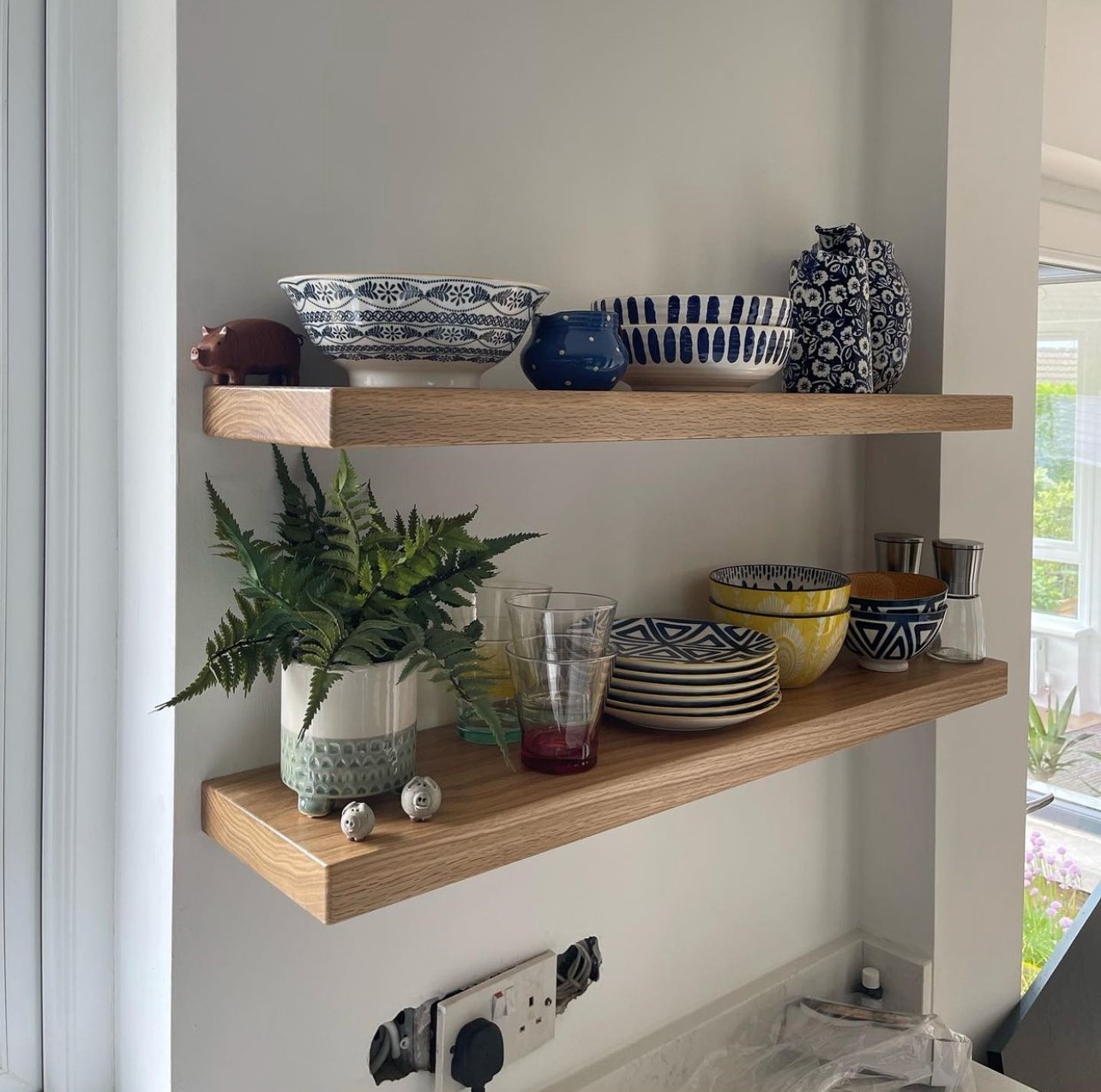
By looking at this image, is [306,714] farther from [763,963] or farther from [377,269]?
[763,963]

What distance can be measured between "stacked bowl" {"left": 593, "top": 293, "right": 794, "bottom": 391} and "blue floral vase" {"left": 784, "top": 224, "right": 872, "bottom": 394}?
155 mm

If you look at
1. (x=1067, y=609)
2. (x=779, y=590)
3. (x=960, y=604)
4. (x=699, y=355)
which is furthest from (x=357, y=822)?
(x=1067, y=609)

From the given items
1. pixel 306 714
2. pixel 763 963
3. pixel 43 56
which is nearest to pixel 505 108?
pixel 43 56

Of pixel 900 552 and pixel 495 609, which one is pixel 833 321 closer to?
pixel 900 552

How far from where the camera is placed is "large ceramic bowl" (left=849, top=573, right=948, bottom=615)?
1.20m

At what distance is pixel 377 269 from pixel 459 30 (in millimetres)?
236

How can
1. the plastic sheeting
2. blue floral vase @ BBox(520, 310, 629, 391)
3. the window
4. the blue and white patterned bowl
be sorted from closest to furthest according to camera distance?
1. blue floral vase @ BBox(520, 310, 629, 391)
2. the blue and white patterned bowl
3. the plastic sheeting
4. the window

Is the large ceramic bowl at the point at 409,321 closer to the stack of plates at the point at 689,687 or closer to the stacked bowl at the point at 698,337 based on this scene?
the stacked bowl at the point at 698,337

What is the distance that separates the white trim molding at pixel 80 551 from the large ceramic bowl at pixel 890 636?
79cm

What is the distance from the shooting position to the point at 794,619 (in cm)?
113

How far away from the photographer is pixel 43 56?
886mm

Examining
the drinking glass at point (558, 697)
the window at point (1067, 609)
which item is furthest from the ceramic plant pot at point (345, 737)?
the window at point (1067, 609)

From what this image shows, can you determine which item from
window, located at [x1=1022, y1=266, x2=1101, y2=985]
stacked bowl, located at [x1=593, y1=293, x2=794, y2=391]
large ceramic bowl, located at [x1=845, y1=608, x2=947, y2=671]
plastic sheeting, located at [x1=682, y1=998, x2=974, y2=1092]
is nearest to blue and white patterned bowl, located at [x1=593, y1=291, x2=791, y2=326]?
stacked bowl, located at [x1=593, y1=293, x2=794, y2=391]

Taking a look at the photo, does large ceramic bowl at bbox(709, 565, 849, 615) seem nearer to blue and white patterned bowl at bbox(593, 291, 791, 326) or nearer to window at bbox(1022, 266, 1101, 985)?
blue and white patterned bowl at bbox(593, 291, 791, 326)
